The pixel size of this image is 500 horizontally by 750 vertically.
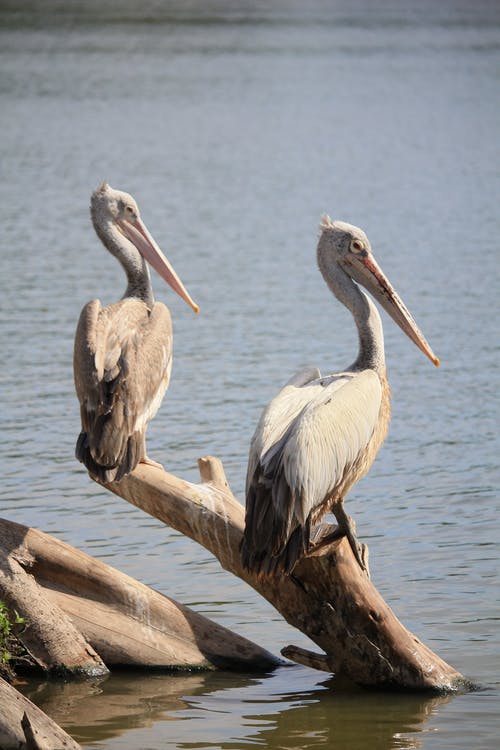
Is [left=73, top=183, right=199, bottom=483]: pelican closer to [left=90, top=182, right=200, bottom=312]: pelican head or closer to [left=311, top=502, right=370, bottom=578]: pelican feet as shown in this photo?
[left=90, top=182, right=200, bottom=312]: pelican head

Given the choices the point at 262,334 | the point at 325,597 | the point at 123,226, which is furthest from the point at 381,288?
the point at 262,334

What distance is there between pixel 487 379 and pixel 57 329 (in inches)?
162

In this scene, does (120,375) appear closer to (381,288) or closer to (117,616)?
(117,616)

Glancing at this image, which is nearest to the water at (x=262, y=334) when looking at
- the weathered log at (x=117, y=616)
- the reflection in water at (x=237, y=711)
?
the reflection in water at (x=237, y=711)

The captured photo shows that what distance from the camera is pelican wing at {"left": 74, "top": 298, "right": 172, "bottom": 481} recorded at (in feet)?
20.8

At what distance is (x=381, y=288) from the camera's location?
683cm

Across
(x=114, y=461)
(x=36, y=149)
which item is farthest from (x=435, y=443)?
(x=36, y=149)

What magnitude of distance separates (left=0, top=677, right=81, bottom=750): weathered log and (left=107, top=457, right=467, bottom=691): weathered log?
131cm

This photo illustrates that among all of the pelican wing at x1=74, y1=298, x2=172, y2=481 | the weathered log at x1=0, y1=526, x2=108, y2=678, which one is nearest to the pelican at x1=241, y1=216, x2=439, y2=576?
the pelican wing at x1=74, y1=298, x2=172, y2=481

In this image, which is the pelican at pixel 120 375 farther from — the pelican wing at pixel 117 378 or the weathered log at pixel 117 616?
the weathered log at pixel 117 616

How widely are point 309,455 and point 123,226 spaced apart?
9.63 ft

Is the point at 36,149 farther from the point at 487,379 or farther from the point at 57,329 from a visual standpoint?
the point at 487,379

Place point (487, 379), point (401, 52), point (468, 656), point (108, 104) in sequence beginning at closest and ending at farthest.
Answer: point (468, 656) → point (487, 379) → point (108, 104) → point (401, 52)

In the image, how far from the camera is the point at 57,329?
1319cm
